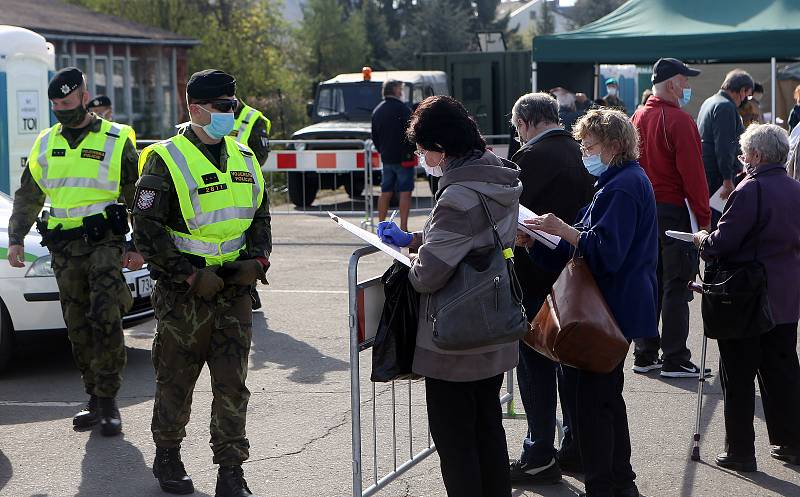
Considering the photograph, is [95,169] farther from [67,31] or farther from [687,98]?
[67,31]

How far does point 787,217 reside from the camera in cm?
561

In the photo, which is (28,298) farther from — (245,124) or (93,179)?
(245,124)

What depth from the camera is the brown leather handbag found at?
4.74 metres

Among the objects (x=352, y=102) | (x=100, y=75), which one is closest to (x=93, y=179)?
(x=352, y=102)

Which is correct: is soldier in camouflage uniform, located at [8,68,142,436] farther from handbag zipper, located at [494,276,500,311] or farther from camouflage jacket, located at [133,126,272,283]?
handbag zipper, located at [494,276,500,311]

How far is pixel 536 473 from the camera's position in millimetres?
5621

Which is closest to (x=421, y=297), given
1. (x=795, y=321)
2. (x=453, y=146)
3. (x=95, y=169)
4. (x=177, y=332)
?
(x=453, y=146)

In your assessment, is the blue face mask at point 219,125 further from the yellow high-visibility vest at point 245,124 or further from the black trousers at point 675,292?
the yellow high-visibility vest at point 245,124

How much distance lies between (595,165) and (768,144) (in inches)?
41.4

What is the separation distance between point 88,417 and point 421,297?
3.11 meters

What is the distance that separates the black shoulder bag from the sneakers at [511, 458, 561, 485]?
3.32 ft

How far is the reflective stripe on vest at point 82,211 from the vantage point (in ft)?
21.2

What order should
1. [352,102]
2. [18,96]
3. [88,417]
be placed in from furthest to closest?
[352,102], [18,96], [88,417]

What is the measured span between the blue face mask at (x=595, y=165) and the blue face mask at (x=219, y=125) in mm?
1594
